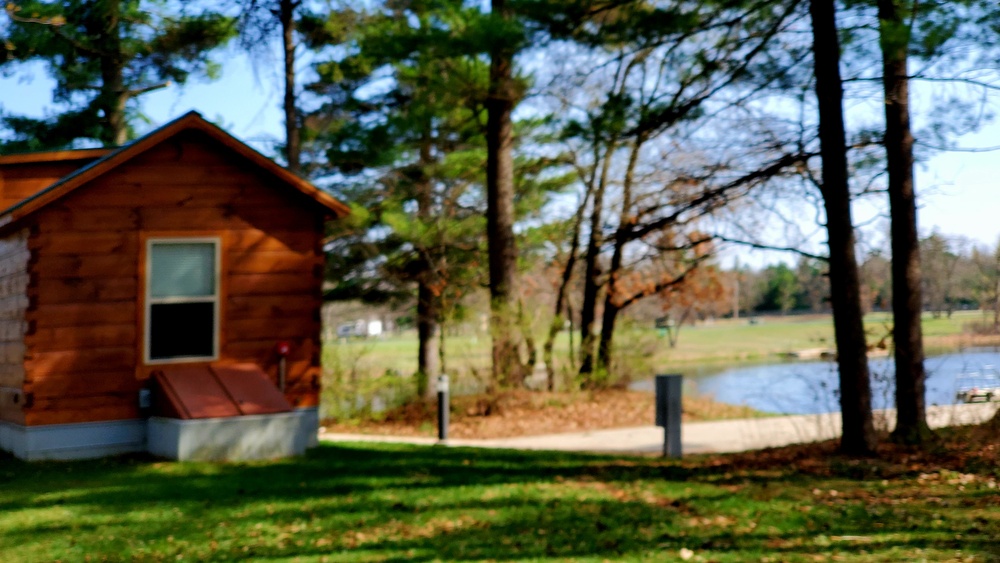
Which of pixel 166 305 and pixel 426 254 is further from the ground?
pixel 426 254

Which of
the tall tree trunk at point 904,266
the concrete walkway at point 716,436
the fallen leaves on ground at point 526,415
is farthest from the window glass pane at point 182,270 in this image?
the tall tree trunk at point 904,266

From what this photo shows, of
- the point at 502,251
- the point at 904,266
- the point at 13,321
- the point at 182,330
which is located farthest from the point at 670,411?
the point at 13,321

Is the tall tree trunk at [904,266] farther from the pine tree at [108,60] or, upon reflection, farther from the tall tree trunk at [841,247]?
the pine tree at [108,60]

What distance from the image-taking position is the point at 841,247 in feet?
33.2

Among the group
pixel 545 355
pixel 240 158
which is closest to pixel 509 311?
pixel 545 355

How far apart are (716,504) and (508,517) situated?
6.09ft

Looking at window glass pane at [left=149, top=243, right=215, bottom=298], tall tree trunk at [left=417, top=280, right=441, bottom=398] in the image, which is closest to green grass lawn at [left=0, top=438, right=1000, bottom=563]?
window glass pane at [left=149, top=243, right=215, bottom=298]

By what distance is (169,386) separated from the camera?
11156mm

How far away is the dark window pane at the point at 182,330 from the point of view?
1154 cm

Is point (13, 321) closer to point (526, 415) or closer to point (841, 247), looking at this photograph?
point (526, 415)

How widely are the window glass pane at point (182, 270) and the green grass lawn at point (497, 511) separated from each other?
2174 millimetres

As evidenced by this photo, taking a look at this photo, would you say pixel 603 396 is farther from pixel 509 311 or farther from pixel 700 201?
pixel 700 201

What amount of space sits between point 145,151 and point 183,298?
6.01ft

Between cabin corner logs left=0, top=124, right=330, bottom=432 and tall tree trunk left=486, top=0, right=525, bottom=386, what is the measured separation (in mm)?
5696
